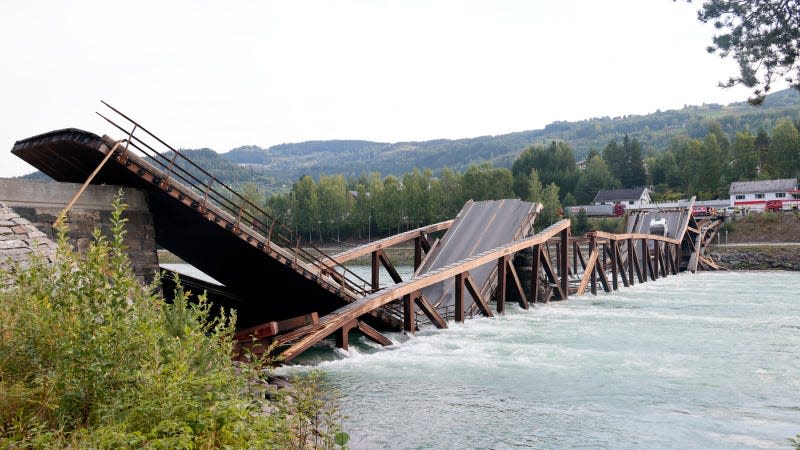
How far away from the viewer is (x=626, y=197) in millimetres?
108750

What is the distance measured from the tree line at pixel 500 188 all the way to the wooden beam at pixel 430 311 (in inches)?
2638

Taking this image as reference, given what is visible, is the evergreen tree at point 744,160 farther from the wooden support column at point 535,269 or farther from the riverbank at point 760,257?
the wooden support column at point 535,269

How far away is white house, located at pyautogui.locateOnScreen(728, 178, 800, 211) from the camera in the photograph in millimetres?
88125

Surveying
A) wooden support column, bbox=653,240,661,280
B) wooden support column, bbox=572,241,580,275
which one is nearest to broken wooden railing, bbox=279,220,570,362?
wooden support column, bbox=572,241,580,275

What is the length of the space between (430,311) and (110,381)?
12.8 m

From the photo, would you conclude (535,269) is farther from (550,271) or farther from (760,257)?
(760,257)

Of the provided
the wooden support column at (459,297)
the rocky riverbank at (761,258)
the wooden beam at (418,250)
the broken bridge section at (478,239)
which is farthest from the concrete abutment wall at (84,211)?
the rocky riverbank at (761,258)

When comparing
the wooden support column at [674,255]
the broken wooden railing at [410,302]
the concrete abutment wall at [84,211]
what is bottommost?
the wooden support column at [674,255]

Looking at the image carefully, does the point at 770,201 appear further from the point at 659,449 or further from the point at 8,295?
the point at 8,295

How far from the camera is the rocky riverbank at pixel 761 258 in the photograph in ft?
187

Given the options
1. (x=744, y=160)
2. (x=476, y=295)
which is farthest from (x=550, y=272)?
(x=744, y=160)

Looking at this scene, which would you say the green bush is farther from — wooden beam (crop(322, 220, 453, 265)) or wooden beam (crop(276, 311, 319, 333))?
wooden beam (crop(322, 220, 453, 265))

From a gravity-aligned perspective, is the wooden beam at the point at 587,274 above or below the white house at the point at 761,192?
below

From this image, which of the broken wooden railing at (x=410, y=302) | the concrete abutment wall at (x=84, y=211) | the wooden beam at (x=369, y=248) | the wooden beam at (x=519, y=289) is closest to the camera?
the concrete abutment wall at (x=84, y=211)
